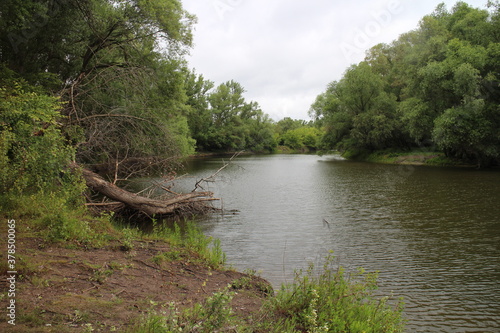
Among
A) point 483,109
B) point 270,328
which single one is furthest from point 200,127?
point 270,328

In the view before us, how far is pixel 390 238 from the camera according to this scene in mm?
10219

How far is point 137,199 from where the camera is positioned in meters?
11.1

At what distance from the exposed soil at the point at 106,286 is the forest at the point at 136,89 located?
9.26 ft

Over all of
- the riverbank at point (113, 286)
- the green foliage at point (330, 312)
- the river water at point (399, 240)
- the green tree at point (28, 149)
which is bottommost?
the river water at point (399, 240)

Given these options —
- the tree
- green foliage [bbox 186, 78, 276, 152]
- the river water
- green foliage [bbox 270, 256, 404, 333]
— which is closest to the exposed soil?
green foliage [bbox 270, 256, 404, 333]

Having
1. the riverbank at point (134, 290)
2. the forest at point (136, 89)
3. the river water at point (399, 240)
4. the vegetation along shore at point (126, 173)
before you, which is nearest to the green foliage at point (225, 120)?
the forest at point (136, 89)

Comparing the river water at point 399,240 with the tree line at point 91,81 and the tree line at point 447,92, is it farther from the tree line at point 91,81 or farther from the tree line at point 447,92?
the tree line at point 447,92

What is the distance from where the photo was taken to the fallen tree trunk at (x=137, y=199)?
416 inches

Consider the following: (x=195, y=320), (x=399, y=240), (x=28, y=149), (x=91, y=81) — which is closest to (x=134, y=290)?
(x=195, y=320)

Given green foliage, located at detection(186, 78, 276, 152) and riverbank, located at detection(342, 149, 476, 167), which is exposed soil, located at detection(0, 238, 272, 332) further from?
green foliage, located at detection(186, 78, 276, 152)

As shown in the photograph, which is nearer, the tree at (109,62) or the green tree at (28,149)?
the green tree at (28,149)

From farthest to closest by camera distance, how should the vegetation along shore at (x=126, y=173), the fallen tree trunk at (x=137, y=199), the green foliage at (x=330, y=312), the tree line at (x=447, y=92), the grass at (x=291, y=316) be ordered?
the tree line at (x=447, y=92) < the fallen tree trunk at (x=137, y=199) < the green foliage at (x=330, y=312) < the vegetation along shore at (x=126, y=173) < the grass at (x=291, y=316)

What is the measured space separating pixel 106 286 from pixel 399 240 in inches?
330

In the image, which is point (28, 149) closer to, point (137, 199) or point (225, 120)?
point (137, 199)
